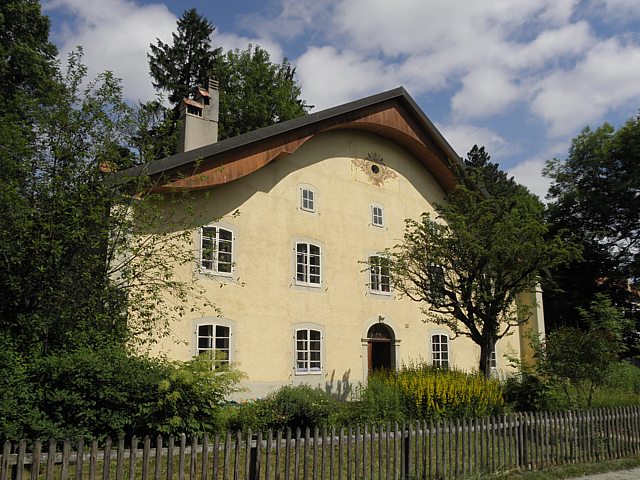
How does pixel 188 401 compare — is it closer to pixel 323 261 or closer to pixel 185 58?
pixel 323 261

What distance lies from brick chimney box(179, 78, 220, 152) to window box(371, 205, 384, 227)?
238 inches

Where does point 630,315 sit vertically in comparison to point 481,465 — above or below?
above

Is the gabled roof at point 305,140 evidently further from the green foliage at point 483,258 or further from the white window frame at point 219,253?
the green foliage at point 483,258

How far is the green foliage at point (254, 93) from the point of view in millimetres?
31078

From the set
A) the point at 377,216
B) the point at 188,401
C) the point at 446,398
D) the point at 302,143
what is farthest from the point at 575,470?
the point at 377,216

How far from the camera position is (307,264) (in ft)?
55.3

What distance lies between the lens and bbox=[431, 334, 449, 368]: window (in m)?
19.8

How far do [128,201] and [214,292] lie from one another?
5096mm

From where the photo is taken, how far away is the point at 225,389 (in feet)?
32.1

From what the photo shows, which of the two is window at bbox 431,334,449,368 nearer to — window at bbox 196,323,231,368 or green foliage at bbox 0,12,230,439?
window at bbox 196,323,231,368

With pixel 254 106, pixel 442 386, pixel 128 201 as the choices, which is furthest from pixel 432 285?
pixel 254 106

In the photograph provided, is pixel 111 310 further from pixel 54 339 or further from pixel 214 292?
pixel 214 292

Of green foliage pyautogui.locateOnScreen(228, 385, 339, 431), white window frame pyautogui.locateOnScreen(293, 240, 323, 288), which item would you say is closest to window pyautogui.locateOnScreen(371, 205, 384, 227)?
white window frame pyautogui.locateOnScreen(293, 240, 323, 288)

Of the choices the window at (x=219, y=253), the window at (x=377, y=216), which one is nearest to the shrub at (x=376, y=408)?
the window at (x=219, y=253)
